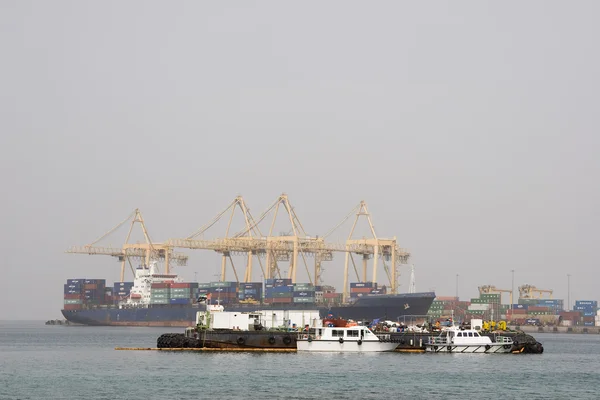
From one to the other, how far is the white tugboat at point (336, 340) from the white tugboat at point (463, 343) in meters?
7.09

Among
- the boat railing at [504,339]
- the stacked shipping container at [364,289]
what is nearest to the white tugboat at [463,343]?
the boat railing at [504,339]

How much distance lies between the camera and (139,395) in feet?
195

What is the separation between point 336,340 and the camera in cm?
8681

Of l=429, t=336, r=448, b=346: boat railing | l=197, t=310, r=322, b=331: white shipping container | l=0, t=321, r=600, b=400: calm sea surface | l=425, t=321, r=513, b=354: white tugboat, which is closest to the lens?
l=0, t=321, r=600, b=400: calm sea surface

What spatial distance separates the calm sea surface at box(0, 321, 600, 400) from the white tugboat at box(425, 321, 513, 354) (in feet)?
5.70

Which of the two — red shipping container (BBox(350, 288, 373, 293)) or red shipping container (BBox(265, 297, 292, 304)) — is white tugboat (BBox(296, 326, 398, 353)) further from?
red shipping container (BBox(265, 297, 292, 304))

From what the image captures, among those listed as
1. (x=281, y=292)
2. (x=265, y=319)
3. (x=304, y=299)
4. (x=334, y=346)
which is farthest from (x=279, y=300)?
(x=334, y=346)

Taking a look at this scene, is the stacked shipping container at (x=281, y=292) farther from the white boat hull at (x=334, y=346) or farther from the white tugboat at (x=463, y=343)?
the white boat hull at (x=334, y=346)

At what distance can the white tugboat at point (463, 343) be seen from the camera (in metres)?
90.9

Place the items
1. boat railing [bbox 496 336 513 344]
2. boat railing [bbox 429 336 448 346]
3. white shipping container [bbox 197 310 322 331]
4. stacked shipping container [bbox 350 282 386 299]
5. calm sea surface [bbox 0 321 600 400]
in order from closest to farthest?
1. calm sea surface [bbox 0 321 600 400]
2. white shipping container [bbox 197 310 322 331]
3. boat railing [bbox 429 336 448 346]
4. boat railing [bbox 496 336 513 344]
5. stacked shipping container [bbox 350 282 386 299]

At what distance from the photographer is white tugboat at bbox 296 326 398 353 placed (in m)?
86.9

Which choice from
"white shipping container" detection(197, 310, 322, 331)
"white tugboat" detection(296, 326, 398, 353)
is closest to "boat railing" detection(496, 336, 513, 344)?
"white tugboat" detection(296, 326, 398, 353)

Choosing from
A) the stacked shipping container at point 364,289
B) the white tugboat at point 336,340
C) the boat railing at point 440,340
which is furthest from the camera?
the stacked shipping container at point 364,289

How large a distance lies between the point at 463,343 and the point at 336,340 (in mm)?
12426
